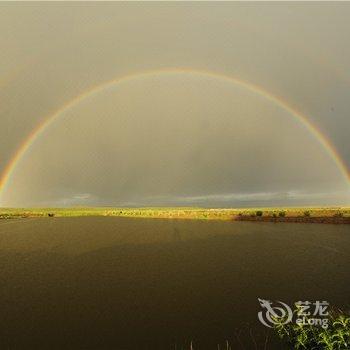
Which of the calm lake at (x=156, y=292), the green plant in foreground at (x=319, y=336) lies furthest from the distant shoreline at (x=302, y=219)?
the green plant in foreground at (x=319, y=336)

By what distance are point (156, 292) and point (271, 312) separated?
27.3 feet

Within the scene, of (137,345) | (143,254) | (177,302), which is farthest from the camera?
(143,254)

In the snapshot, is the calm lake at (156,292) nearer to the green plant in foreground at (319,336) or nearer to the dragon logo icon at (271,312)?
the dragon logo icon at (271,312)

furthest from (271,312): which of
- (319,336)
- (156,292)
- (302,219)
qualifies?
(302,219)

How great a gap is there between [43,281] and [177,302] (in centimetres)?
1276

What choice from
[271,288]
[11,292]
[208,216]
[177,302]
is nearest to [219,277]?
[271,288]

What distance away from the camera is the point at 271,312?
1902 centimetres

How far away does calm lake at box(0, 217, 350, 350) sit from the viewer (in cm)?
1608

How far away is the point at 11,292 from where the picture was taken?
24.5 meters

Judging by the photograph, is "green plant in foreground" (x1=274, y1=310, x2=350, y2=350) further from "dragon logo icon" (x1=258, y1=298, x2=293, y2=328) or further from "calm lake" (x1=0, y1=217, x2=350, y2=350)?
"dragon logo icon" (x1=258, y1=298, x2=293, y2=328)

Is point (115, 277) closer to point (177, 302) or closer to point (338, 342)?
point (177, 302)

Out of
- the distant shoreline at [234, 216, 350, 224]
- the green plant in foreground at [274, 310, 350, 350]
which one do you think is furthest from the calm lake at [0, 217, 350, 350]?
the distant shoreline at [234, 216, 350, 224]

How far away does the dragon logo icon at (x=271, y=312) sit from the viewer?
1740cm

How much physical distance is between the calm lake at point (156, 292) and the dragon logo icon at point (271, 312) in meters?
0.41
